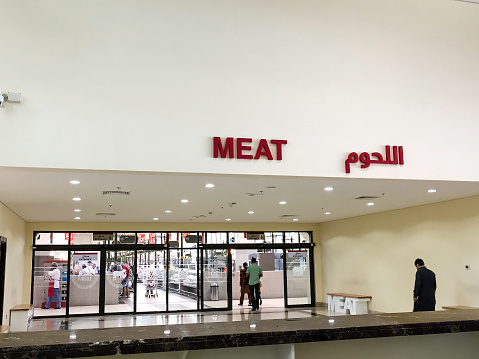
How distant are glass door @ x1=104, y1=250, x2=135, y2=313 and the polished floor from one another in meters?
0.51

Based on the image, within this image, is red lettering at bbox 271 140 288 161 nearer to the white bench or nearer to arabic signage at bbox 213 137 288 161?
arabic signage at bbox 213 137 288 161

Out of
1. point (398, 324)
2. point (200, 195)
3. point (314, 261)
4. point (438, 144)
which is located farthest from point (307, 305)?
point (398, 324)

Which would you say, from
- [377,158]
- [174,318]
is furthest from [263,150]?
[174,318]

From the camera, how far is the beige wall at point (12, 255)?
1048cm

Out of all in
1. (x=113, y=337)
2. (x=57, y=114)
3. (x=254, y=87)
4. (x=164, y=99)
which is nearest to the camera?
(x=113, y=337)

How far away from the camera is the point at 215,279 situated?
15.4 metres

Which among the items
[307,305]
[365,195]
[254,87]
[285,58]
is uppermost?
[285,58]

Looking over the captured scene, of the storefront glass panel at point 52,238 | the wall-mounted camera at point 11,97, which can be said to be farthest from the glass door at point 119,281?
the wall-mounted camera at point 11,97

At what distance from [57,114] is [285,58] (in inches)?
140

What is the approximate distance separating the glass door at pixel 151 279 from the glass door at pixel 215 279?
1.30 metres

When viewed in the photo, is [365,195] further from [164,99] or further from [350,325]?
[350,325]

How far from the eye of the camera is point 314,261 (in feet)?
54.4

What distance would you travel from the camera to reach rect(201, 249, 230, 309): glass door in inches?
600

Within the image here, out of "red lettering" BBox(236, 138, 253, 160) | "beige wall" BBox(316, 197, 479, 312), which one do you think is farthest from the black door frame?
"beige wall" BBox(316, 197, 479, 312)
